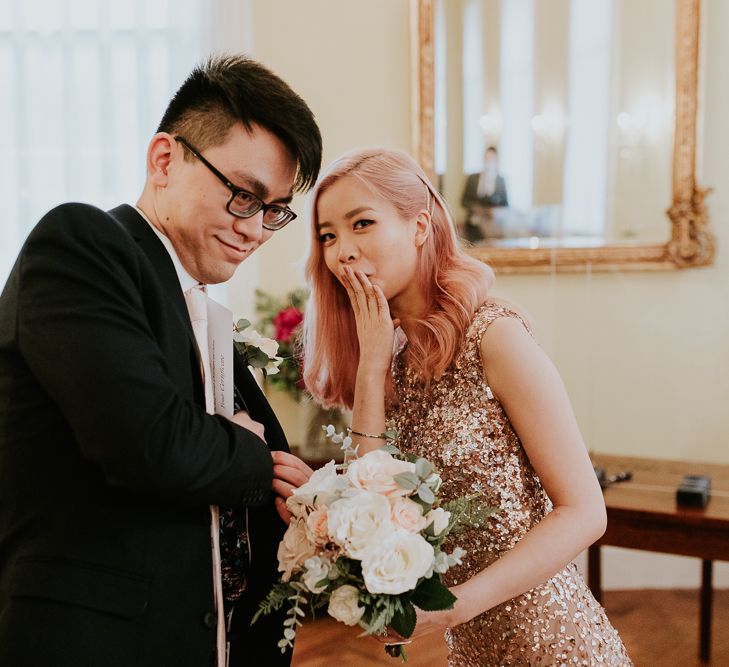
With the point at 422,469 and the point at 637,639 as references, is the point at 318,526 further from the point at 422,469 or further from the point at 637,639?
the point at 637,639

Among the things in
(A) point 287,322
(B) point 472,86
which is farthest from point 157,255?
(B) point 472,86

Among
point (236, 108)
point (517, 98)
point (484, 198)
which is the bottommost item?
point (484, 198)

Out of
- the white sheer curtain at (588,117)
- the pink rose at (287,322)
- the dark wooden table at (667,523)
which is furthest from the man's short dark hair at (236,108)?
the white sheer curtain at (588,117)

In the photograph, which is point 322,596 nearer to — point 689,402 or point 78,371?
point 78,371

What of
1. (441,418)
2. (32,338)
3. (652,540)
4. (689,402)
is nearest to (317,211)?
(441,418)

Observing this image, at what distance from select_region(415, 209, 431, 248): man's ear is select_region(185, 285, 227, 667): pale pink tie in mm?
543

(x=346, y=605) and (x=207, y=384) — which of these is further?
(x=207, y=384)

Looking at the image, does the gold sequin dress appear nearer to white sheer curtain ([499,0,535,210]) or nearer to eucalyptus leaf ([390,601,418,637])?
eucalyptus leaf ([390,601,418,637])

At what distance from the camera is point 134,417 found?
1233 mm

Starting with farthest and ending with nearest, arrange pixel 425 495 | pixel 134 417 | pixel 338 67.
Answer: pixel 338 67 → pixel 425 495 → pixel 134 417

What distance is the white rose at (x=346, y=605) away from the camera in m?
1.29

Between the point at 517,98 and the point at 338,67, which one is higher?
the point at 338,67

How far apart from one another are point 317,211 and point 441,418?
0.56m

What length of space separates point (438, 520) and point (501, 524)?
43cm
